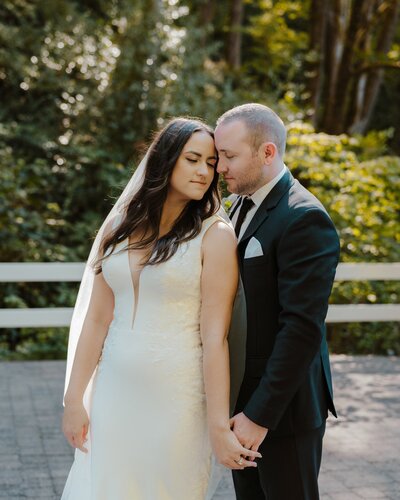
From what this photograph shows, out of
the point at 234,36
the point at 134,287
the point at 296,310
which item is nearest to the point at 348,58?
the point at 234,36

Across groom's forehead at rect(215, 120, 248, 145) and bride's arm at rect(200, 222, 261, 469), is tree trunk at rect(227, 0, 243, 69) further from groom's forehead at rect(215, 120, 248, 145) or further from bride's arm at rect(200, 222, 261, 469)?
bride's arm at rect(200, 222, 261, 469)

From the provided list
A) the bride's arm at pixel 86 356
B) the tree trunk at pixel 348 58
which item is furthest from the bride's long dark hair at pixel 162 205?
the tree trunk at pixel 348 58

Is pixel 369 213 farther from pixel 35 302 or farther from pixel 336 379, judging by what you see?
pixel 35 302

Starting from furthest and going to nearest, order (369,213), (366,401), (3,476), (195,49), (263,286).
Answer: (195,49)
(369,213)
(366,401)
(3,476)
(263,286)

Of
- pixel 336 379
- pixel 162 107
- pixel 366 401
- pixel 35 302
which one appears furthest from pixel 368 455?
pixel 162 107

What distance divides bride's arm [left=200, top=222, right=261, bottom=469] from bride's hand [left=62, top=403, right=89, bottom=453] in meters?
0.52

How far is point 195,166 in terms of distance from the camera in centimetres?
292

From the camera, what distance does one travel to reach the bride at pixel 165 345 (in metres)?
2.87

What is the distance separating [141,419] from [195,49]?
11.0 meters

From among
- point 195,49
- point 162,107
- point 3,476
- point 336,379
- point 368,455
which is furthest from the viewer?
point 195,49

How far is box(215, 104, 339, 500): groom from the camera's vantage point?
2.64 m

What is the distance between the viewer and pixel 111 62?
12.5 meters

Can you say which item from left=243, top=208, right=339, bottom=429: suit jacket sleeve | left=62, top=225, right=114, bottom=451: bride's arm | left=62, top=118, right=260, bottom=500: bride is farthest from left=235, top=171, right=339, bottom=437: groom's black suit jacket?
left=62, top=225, right=114, bottom=451: bride's arm

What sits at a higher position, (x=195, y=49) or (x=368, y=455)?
(x=195, y=49)
